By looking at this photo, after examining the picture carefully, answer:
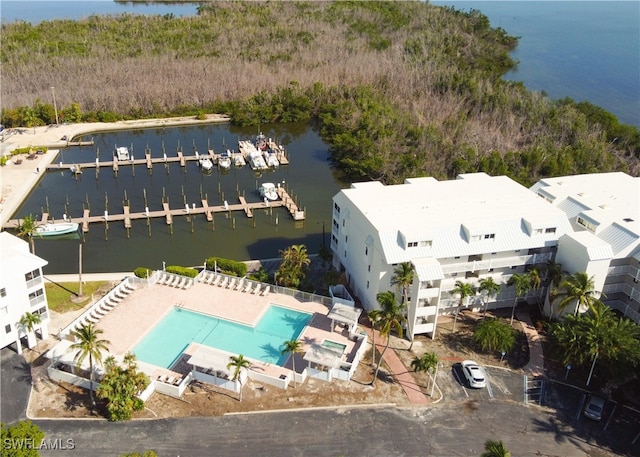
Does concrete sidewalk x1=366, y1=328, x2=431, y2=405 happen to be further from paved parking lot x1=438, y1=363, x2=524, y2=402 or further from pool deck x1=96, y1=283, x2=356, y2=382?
pool deck x1=96, y1=283, x2=356, y2=382

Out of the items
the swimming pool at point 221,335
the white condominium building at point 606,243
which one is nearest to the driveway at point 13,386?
the swimming pool at point 221,335

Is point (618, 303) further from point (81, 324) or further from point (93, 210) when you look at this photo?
point (93, 210)

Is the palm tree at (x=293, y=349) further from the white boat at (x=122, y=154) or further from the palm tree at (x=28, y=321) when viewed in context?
the white boat at (x=122, y=154)

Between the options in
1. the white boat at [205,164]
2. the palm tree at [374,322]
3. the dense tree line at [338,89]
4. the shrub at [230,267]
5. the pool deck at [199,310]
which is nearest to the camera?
the palm tree at [374,322]

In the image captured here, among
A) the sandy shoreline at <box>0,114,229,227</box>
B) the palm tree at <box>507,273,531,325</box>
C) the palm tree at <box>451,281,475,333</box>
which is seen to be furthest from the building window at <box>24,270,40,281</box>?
the palm tree at <box>507,273,531,325</box>

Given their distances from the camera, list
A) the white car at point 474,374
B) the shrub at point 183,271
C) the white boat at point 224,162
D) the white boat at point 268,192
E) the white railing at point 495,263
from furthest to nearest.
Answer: the white boat at point 224,162
the white boat at point 268,192
the shrub at point 183,271
the white railing at point 495,263
the white car at point 474,374

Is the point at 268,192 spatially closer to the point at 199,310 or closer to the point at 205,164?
the point at 205,164

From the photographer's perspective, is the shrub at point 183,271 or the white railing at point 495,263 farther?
the shrub at point 183,271

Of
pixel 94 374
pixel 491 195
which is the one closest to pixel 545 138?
pixel 491 195
